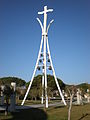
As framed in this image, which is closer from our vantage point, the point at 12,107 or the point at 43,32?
the point at 12,107

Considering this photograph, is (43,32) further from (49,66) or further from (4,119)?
(4,119)

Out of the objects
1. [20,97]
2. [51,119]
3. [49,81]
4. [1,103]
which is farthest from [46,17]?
[49,81]

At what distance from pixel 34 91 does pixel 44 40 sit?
678 inches

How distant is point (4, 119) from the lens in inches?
634

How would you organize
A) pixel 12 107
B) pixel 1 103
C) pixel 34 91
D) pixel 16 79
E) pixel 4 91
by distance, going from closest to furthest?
1. pixel 4 91
2. pixel 12 107
3. pixel 1 103
4. pixel 34 91
5. pixel 16 79

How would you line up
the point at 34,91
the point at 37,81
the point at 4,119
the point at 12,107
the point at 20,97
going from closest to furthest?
the point at 4,119
the point at 12,107
the point at 34,91
the point at 20,97
the point at 37,81

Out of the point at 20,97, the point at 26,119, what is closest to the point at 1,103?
the point at 26,119

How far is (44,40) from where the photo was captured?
109 feet

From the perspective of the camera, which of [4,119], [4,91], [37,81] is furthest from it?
[37,81]

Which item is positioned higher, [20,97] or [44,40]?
[44,40]

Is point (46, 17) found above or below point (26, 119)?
above

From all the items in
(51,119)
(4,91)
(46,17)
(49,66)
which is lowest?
(51,119)

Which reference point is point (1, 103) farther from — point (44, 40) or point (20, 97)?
point (20, 97)

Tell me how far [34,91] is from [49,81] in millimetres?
17999
